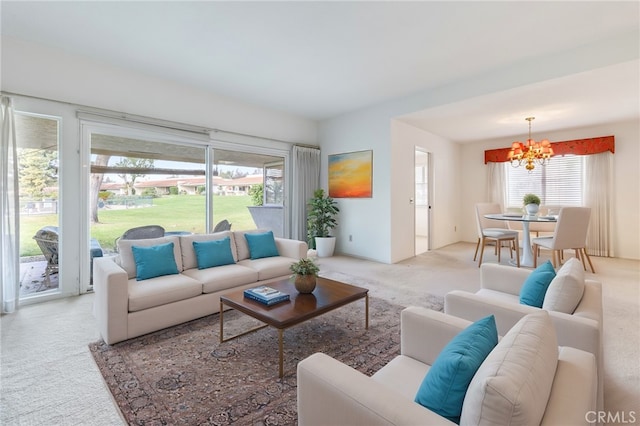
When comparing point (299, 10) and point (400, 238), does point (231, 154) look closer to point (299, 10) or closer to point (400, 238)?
point (299, 10)

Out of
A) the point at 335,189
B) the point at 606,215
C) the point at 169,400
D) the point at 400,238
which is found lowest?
the point at 169,400

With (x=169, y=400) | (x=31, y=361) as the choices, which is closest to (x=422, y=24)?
(x=169, y=400)

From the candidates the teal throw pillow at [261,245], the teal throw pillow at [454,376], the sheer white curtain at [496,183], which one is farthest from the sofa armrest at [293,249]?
the sheer white curtain at [496,183]

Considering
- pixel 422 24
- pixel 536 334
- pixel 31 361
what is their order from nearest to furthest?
pixel 536 334
pixel 31 361
pixel 422 24

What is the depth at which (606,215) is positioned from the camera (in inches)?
222

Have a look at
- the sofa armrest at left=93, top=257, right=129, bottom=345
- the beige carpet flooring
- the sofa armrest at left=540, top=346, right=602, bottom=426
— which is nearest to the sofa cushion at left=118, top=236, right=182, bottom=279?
the sofa armrest at left=93, top=257, right=129, bottom=345

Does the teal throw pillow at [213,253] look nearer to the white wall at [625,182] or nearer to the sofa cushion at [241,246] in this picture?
the sofa cushion at [241,246]

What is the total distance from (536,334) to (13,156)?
14.7ft

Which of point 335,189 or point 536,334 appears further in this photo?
point 335,189

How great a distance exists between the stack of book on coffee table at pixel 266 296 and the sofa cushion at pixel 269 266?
0.83 meters

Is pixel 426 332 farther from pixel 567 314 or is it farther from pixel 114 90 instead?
pixel 114 90

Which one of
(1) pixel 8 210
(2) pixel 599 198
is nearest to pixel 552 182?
(2) pixel 599 198

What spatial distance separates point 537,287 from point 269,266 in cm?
246

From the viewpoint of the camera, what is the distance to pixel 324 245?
18.8 ft
